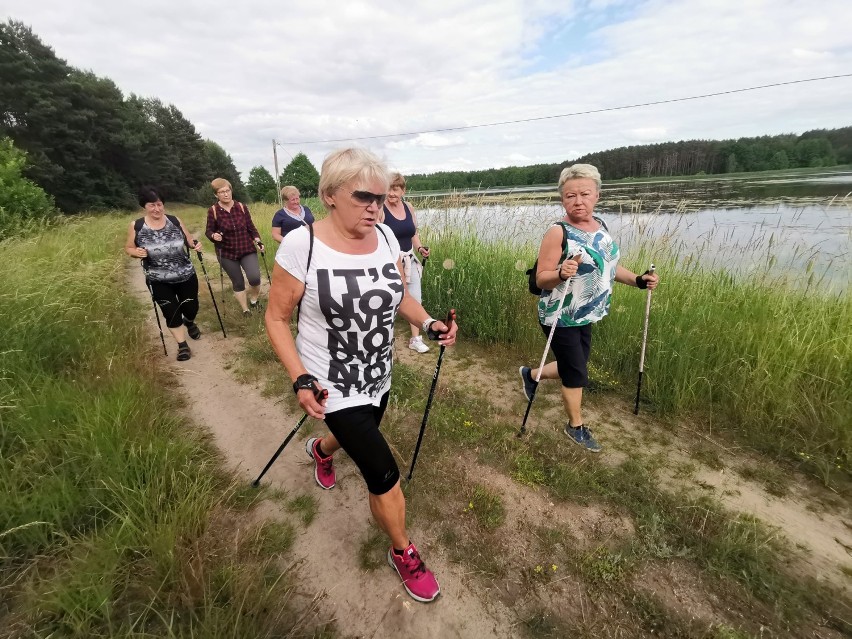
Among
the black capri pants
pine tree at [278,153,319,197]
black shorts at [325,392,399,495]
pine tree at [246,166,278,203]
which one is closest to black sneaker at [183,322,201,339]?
the black capri pants

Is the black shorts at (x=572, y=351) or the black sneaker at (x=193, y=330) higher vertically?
the black shorts at (x=572, y=351)

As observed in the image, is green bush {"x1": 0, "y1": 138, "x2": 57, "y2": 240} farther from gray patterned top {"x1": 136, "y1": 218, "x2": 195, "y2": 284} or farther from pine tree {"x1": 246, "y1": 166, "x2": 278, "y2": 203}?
pine tree {"x1": 246, "y1": 166, "x2": 278, "y2": 203}

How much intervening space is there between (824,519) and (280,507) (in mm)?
3714

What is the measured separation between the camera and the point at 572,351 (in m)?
2.99

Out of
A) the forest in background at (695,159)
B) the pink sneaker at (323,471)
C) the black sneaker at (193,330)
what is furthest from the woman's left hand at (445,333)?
the forest in background at (695,159)

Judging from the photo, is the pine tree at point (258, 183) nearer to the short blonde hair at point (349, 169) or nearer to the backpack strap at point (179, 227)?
the backpack strap at point (179, 227)

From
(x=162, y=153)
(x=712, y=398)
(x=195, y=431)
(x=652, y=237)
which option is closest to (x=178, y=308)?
(x=195, y=431)

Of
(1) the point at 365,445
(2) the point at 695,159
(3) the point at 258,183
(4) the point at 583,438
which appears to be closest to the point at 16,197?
(1) the point at 365,445

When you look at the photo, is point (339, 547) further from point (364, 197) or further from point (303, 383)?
point (364, 197)

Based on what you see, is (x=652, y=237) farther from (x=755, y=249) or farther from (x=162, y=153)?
(x=162, y=153)

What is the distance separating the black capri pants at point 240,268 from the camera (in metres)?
5.86

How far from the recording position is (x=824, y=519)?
246 cm

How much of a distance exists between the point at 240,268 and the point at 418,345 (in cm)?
327

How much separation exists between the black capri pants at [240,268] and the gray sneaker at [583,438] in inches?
207
